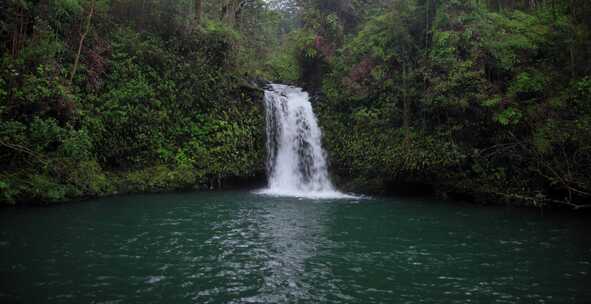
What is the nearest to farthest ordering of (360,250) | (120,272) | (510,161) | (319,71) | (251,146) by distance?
(120,272) → (360,250) → (510,161) → (251,146) → (319,71)

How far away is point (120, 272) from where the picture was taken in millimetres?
7547

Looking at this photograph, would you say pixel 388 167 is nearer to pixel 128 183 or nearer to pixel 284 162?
pixel 284 162

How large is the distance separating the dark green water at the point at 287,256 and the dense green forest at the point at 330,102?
6.79ft

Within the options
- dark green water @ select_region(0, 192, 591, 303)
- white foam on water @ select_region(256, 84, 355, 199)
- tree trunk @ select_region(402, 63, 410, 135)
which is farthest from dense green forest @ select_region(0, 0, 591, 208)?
dark green water @ select_region(0, 192, 591, 303)

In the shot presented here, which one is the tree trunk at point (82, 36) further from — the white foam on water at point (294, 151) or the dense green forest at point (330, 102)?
the white foam on water at point (294, 151)

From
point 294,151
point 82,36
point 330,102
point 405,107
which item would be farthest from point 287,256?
point 330,102

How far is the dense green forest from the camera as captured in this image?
1393 cm

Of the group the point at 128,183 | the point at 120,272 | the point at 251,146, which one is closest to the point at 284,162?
the point at 251,146

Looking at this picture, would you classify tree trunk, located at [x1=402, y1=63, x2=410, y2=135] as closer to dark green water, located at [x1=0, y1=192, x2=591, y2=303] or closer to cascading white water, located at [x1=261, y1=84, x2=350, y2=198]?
cascading white water, located at [x1=261, y1=84, x2=350, y2=198]

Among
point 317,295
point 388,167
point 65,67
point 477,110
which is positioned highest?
point 65,67

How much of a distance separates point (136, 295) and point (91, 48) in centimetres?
1551

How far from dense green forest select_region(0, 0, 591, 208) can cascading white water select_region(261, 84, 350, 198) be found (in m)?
0.66

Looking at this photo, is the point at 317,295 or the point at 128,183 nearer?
the point at 317,295

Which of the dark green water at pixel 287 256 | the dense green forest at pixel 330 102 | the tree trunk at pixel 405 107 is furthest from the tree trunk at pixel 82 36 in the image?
the tree trunk at pixel 405 107
